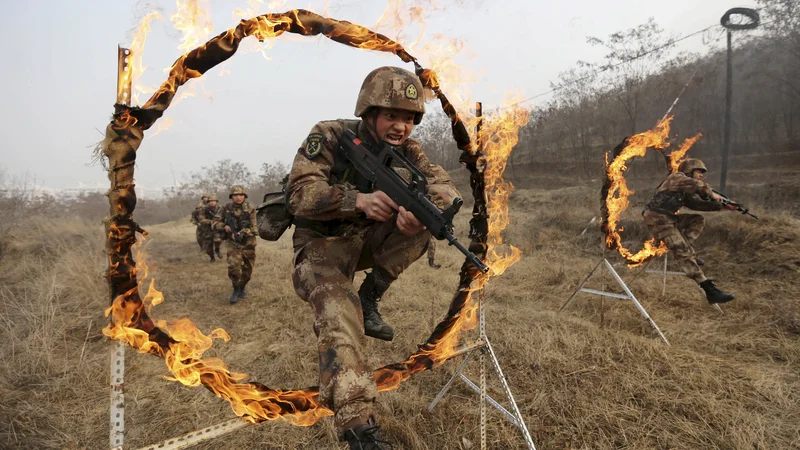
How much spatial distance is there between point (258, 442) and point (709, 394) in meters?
4.40

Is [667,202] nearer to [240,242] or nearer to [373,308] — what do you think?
[373,308]

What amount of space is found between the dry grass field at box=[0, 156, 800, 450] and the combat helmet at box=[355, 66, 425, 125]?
282 centimetres

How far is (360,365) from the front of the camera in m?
2.10

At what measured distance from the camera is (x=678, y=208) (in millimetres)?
7375

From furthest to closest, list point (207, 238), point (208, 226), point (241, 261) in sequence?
point (207, 238) → point (208, 226) → point (241, 261)

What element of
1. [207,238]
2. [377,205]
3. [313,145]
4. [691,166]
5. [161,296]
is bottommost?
[207,238]

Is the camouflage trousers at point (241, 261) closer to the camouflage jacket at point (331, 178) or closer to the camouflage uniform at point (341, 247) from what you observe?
the camouflage uniform at point (341, 247)

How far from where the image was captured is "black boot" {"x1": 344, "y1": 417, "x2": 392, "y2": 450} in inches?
71.4

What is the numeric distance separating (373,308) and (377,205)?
47.6 inches

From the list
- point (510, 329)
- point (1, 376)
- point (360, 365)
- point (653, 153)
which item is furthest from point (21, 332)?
point (653, 153)

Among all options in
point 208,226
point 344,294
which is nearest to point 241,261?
point 208,226

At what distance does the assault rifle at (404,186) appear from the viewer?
2.46 meters

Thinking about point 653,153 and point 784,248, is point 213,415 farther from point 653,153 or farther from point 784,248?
point 653,153

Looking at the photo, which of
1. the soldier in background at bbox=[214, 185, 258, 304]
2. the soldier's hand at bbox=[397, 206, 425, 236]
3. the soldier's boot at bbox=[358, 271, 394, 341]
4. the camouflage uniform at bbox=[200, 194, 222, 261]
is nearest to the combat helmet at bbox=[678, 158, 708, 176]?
the soldier's boot at bbox=[358, 271, 394, 341]
